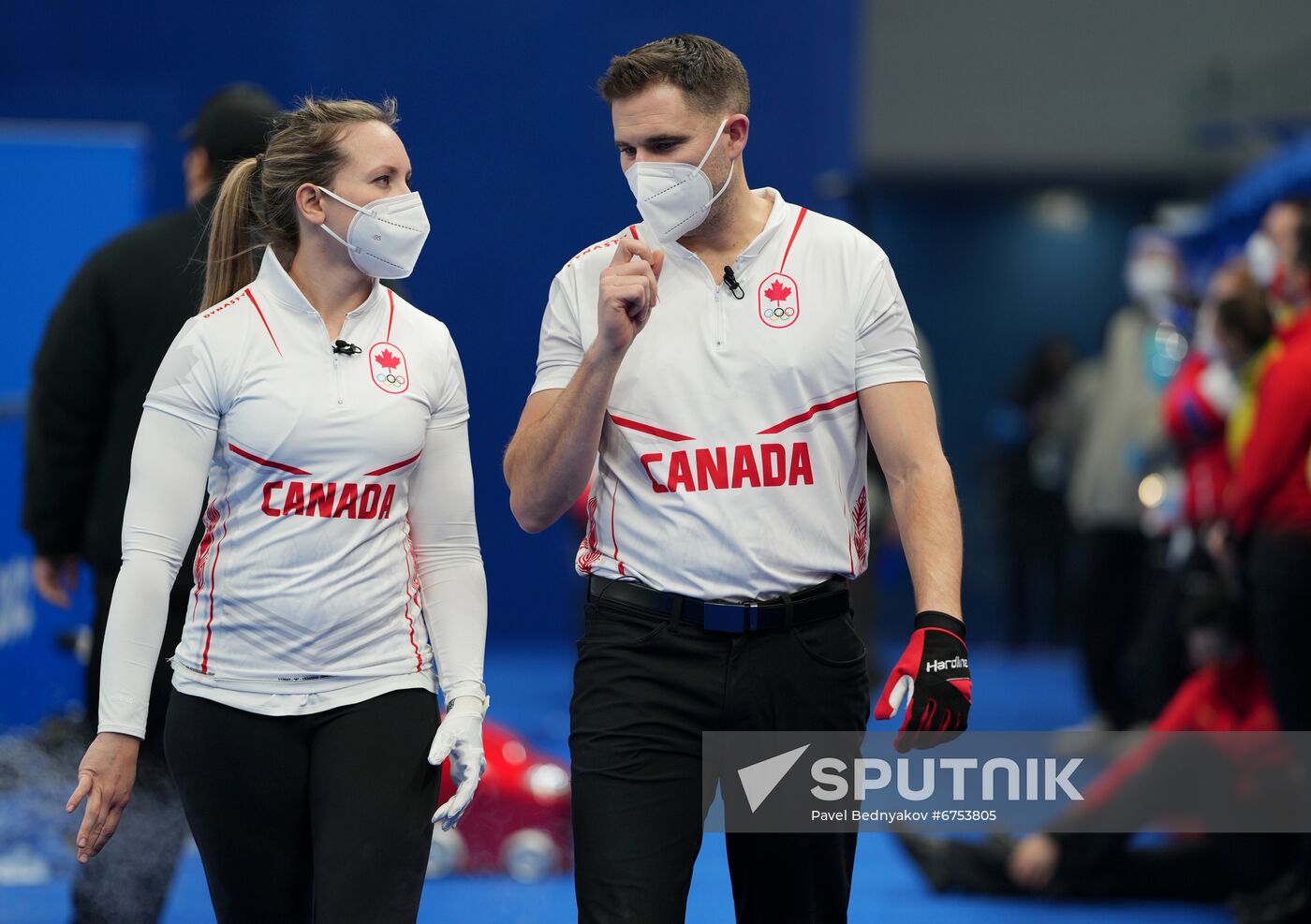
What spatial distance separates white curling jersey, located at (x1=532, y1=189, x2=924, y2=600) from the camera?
2699 millimetres

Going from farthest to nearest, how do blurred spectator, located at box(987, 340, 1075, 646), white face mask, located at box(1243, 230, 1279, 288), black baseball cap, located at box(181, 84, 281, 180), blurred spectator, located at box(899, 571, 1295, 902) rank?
blurred spectator, located at box(987, 340, 1075, 646)
white face mask, located at box(1243, 230, 1279, 288)
blurred spectator, located at box(899, 571, 1295, 902)
black baseball cap, located at box(181, 84, 281, 180)

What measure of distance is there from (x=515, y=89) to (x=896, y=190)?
7037 millimetres

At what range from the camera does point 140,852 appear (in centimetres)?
362

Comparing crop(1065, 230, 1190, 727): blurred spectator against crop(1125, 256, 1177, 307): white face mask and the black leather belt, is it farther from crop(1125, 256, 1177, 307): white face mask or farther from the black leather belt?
the black leather belt

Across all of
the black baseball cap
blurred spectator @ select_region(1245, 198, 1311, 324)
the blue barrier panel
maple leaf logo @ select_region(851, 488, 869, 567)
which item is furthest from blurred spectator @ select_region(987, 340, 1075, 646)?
maple leaf logo @ select_region(851, 488, 869, 567)

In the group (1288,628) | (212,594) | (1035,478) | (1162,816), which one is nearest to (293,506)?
(212,594)

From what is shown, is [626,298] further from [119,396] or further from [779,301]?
[119,396]

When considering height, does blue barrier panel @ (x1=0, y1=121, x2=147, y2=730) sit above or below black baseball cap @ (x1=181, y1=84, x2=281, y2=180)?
above

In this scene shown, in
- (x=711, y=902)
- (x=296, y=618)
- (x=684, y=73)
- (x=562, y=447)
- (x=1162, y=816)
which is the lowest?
(x=711, y=902)

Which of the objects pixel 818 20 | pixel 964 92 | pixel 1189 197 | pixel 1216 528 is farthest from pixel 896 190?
pixel 1216 528

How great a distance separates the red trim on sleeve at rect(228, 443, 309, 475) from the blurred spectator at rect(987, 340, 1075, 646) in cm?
926

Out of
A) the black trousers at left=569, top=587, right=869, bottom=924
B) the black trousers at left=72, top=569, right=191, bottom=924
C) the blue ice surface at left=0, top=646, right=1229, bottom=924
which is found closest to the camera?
the black trousers at left=569, top=587, right=869, bottom=924

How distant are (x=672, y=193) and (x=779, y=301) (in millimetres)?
256

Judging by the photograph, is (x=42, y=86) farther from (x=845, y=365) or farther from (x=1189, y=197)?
(x=1189, y=197)
